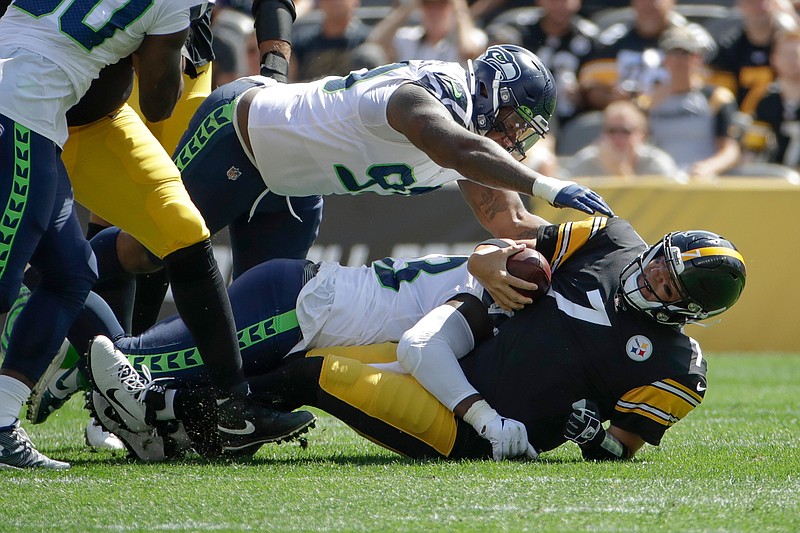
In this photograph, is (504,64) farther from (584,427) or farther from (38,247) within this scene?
(38,247)

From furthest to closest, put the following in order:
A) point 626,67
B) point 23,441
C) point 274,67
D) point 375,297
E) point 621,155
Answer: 1. point 626,67
2. point 621,155
3. point 274,67
4. point 375,297
5. point 23,441

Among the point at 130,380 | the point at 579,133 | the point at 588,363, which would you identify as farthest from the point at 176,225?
the point at 579,133

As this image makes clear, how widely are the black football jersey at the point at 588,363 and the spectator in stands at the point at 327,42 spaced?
19.0 ft

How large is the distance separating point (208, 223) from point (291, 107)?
0.57 meters

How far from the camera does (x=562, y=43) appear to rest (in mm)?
9609

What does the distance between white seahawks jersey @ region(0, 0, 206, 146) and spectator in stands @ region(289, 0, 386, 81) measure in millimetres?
5890

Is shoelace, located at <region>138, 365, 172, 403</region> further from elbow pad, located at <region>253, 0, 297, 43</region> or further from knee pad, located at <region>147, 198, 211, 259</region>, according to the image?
elbow pad, located at <region>253, 0, 297, 43</region>

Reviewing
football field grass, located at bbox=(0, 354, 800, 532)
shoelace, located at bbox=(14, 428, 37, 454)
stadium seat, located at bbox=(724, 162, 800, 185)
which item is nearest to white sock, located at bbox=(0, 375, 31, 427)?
shoelace, located at bbox=(14, 428, 37, 454)

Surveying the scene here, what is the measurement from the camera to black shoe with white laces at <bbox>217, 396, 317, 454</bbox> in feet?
12.5

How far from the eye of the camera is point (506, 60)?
4285mm

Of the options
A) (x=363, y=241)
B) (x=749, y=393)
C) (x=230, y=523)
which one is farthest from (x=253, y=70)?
(x=230, y=523)

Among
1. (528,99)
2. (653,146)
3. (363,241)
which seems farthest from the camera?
(653,146)

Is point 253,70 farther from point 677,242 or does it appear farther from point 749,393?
point 677,242

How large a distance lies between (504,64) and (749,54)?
20.3 ft
